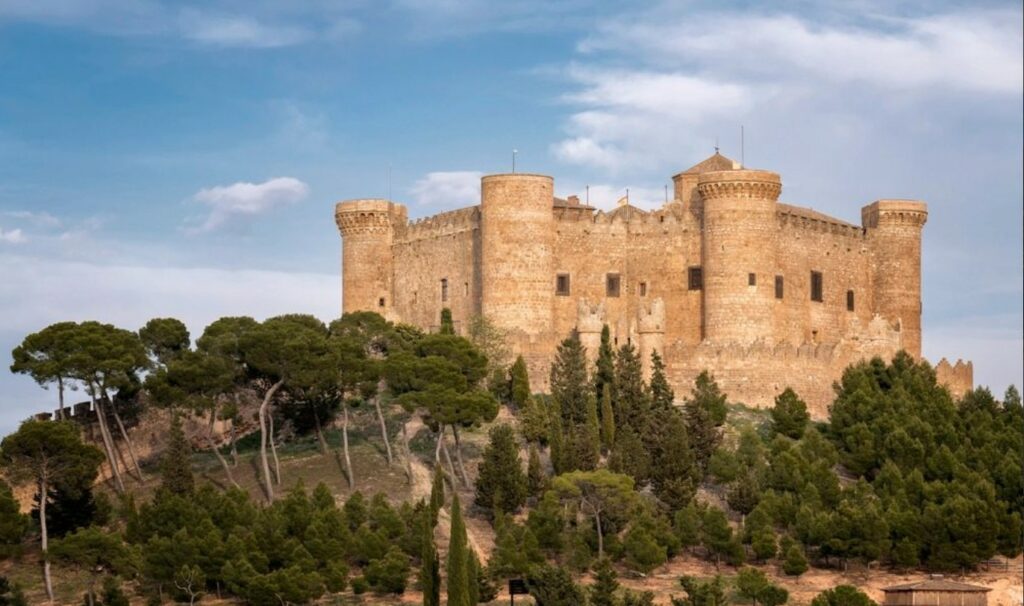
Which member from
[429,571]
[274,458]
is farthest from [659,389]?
[429,571]

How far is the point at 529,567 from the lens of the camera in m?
51.8

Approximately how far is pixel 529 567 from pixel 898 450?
594 inches

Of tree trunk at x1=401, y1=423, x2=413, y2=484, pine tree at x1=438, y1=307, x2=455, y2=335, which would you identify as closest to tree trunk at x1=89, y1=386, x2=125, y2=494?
tree trunk at x1=401, y1=423, x2=413, y2=484

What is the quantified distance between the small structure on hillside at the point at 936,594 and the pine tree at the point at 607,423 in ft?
34.1

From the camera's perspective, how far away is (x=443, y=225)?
7206 centimetres

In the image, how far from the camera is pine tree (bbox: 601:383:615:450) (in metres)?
61.1

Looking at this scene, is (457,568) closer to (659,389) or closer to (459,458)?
(459,458)

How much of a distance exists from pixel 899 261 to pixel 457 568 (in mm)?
30261

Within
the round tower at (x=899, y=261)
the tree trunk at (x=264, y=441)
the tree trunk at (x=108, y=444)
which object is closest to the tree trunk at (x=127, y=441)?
the tree trunk at (x=108, y=444)

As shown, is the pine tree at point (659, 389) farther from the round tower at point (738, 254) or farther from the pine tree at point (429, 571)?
the pine tree at point (429, 571)

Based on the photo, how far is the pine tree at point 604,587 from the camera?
4922 centimetres

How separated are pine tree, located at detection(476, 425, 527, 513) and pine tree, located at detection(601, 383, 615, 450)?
4.38 metres

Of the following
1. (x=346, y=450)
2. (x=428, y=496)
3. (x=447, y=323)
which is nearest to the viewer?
(x=428, y=496)

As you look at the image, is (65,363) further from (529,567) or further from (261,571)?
(529,567)
